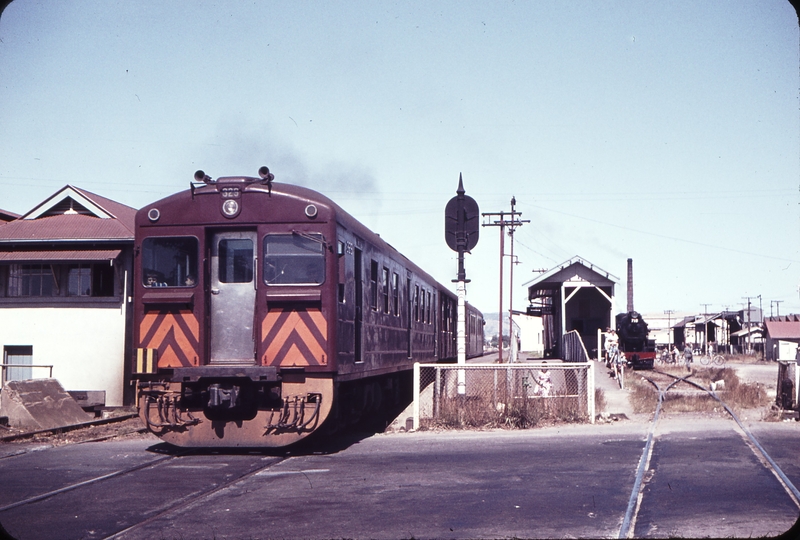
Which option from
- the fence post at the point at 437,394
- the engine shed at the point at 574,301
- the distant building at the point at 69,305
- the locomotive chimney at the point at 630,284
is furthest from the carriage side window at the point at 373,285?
the locomotive chimney at the point at 630,284

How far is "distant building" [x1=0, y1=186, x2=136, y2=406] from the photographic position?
19250 millimetres

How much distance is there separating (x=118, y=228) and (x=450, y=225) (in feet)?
30.2

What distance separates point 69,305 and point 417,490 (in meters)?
14.4

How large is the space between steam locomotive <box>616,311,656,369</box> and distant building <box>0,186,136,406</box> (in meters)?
26.3

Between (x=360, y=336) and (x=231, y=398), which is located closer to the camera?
(x=231, y=398)

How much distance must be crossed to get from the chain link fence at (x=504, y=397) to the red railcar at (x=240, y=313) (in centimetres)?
274

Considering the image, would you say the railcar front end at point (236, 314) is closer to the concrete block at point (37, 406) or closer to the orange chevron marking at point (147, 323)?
the orange chevron marking at point (147, 323)

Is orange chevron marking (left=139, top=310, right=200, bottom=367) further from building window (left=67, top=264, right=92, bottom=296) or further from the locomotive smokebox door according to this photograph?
building window (left=67, top=264, right=92, bottom=296)

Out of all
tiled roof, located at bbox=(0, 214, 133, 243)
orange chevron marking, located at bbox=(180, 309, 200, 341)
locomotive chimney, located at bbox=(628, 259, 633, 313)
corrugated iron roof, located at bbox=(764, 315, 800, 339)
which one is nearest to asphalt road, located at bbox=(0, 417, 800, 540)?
orange chevron marking, located at bbox=(180, 309, 200, 341)

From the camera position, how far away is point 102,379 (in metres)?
19.2

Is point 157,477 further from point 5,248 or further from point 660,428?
point 5,248

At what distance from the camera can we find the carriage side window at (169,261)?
10.7 metres

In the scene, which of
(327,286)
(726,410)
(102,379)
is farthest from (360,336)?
(102,379)

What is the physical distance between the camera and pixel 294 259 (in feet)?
34.5
